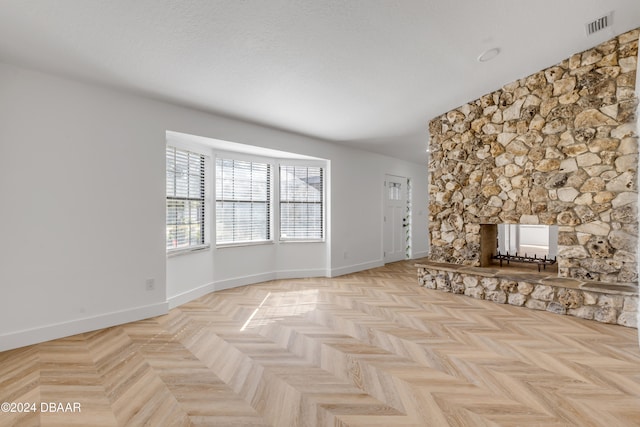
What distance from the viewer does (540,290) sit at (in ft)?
12.1

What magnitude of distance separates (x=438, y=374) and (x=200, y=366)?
5.52ft

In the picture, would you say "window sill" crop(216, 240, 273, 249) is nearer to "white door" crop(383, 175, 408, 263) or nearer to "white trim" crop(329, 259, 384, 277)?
"white trim" crop(329, 259, 384, 277)

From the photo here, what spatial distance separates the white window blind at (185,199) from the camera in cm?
394

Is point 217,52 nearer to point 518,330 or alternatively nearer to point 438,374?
point 438,374

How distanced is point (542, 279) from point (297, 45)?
3.60 meters

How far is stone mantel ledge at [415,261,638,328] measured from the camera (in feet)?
10.5

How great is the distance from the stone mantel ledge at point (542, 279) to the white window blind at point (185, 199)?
3192mm

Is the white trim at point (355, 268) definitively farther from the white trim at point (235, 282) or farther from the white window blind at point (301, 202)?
the white window blind at point (301, 202)

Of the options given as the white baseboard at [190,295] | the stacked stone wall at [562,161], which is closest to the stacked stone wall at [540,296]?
the stacked stone wall at [562,161]

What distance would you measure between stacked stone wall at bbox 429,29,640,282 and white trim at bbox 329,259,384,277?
1.87m

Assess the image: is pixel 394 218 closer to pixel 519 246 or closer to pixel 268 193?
pixel 519 246

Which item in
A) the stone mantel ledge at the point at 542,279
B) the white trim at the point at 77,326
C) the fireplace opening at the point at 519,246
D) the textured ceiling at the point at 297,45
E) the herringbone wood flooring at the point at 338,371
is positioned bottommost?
the herringbone wood flooring at the point at 338,371

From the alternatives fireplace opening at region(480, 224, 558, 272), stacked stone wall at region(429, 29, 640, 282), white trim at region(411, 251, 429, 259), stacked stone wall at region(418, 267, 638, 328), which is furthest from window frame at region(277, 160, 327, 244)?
white trim at region(411, 251, 429, 259)

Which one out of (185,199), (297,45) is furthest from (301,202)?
(297,45)
